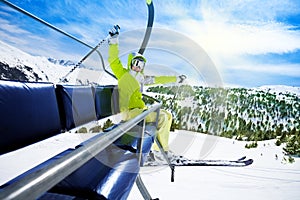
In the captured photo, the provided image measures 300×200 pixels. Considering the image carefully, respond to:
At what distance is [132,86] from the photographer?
259cm

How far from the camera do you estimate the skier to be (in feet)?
8.26

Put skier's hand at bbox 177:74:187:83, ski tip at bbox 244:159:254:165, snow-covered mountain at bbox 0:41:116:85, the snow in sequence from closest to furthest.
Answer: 1. snow-covered mountain at bbox 0:41:116:85
2. the snow
3. ski tip at bbox 244:159:254:165
4. skier's hand at bbox 177:74:187:83

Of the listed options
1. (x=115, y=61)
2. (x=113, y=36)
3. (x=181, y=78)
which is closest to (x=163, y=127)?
(x=181, y=78)

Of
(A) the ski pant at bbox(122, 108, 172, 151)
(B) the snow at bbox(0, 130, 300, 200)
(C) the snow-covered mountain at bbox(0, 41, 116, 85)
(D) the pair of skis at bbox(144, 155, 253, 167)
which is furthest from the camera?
(D) the pair of skis at bbox(144, 155, 253, 167)

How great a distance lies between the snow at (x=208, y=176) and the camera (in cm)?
185

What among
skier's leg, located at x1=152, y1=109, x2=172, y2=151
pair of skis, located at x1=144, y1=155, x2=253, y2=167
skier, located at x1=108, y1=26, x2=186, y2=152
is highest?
skier, located at x1=108, y1=26, x2=186, y2=152

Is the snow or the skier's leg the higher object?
the skier's leg

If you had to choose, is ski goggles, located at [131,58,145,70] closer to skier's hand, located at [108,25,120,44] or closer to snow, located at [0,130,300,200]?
skier's hand, located at [108,25,120,44]

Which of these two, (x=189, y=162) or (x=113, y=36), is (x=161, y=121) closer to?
(x=189, y=162)

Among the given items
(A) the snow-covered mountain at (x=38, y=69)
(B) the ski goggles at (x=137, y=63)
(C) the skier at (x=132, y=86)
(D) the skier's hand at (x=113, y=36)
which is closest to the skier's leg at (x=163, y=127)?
(C) the skier at (x=132, y=86)

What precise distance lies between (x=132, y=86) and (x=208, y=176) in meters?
1.19

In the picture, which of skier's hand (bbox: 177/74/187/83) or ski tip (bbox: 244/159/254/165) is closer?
ski tip (bbox: 244/159/254/165)

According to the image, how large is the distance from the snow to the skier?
1.46ft

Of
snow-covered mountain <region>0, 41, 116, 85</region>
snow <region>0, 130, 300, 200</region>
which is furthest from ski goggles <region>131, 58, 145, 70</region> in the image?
snow <region>0, 130, 300, 200</region>
